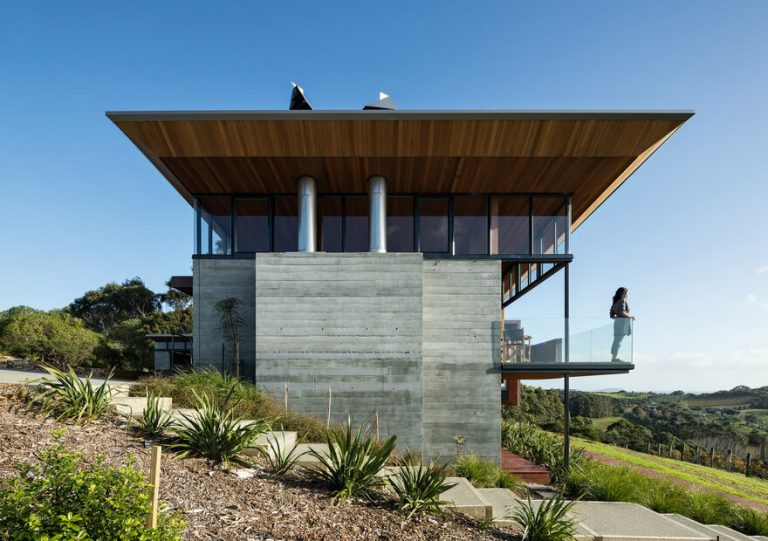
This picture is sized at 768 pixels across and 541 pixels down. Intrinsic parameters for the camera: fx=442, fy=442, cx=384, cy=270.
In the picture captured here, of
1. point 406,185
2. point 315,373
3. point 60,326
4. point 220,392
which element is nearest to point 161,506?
point 220,392

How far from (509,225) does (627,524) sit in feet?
29.1

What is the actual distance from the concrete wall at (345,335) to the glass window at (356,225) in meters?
1.43

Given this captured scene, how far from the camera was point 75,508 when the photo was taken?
3.08m

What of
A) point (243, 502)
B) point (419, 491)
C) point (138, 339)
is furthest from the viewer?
point (138, 339)

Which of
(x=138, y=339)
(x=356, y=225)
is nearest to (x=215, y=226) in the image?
(x=356, y=225)

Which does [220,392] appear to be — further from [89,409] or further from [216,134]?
[216,134]

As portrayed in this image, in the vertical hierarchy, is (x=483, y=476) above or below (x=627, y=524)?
below

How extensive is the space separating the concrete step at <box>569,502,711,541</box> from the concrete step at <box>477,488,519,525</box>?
838mm

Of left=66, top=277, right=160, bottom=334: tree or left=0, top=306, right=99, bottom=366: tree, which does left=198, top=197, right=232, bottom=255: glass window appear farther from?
left=66, top=277, right=160, bottom=334: tree

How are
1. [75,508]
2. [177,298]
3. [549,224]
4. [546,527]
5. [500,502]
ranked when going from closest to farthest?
[75,508]
[546,527]
[500,502]
[549,224]
[177,298]

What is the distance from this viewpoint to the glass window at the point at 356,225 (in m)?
12.9

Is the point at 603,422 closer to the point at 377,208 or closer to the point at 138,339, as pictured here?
the point at 377,208

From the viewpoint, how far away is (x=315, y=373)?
11117mm

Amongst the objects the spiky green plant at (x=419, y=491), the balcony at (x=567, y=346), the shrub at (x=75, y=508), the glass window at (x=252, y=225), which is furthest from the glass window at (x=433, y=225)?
the shrub at (x=75, y=508)
